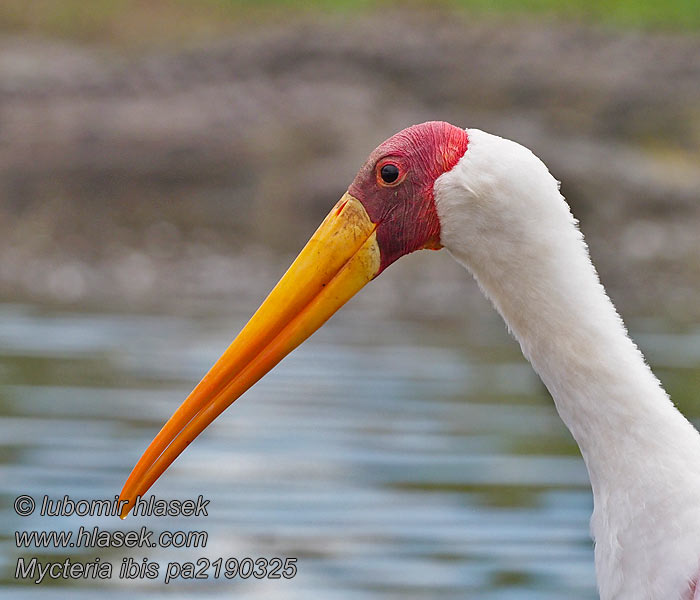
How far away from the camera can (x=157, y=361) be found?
12.8 m

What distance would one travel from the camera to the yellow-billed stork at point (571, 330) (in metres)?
3.95

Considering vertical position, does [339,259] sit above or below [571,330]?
above

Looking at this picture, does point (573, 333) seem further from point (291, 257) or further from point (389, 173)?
point (291, 257)

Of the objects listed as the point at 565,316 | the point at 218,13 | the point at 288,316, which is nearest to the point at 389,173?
the point at 288,316

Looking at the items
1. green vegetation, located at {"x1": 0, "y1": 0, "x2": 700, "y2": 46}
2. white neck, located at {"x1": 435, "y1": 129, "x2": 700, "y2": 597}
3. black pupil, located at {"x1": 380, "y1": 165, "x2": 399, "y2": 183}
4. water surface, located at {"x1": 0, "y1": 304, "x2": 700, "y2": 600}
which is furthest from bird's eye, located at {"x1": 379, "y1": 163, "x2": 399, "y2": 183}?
green vegetation, located at {"x1": 0, "y1": 0, "x2": 700, "y2": 46}

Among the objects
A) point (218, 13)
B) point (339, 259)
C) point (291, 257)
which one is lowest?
point (339, 259)

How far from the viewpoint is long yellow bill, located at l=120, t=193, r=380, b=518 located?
14.4 feet

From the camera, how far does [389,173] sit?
14.2ft

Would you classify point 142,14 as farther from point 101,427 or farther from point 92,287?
point 101,427

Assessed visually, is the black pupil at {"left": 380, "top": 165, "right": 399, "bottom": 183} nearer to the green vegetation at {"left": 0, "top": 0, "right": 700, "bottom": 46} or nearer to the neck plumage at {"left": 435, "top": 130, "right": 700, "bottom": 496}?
the neck plumage at {"left": 435, "top": 130, "right": 700, "bottom": 496}

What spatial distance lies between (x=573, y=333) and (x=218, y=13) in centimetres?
2116

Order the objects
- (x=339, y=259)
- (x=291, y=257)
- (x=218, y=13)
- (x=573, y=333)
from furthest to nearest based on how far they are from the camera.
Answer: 1. (x=218, y=13)
2. (x=291, y=257)
3. (x=339, y=259)
4. (x=573, y=333)

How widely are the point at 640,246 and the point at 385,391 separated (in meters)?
6.92

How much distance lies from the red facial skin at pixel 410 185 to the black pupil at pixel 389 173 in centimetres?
1
